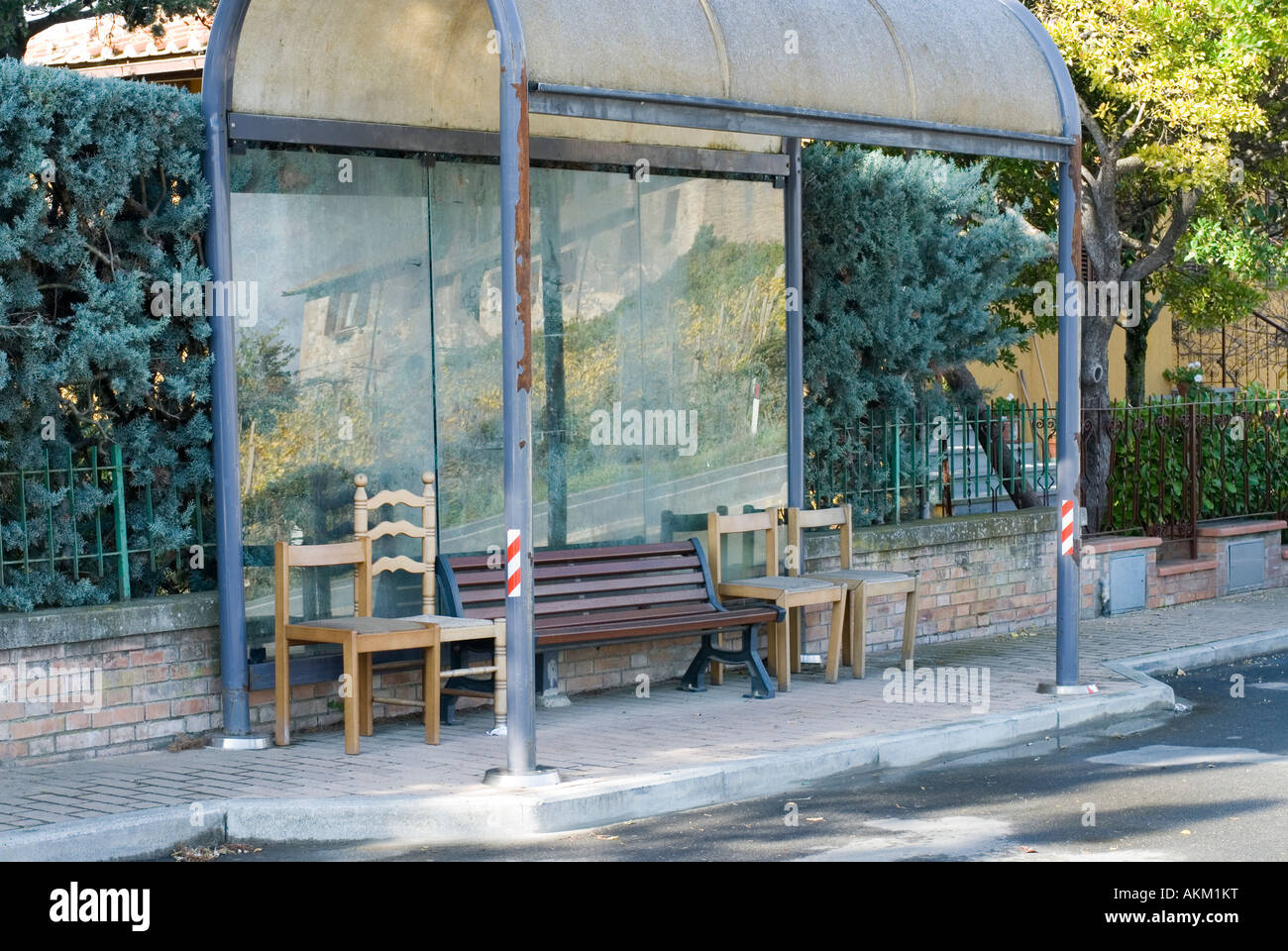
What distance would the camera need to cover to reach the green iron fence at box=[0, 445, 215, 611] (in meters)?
7.91

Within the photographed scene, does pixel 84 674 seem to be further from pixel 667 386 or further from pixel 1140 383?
pixel 1140 383

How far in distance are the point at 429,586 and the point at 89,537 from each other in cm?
175

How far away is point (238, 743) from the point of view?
27.1ft

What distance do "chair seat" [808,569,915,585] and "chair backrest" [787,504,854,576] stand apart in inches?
4.8

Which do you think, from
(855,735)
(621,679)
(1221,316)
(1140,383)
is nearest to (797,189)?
(621,679)

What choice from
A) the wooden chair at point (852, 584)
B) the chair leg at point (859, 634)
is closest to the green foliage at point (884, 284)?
the wooden chair at point (852, 584)

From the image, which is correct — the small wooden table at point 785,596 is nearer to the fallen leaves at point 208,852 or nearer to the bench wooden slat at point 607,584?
the bench wooden slat at point 607,584

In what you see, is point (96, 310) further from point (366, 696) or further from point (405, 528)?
point (366, 696)

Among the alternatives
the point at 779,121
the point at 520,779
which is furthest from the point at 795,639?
the point at 520,779

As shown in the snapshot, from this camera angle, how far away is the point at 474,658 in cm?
915

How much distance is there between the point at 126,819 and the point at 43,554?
6.00 ft

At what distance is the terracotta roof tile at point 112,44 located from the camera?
53.4 feet

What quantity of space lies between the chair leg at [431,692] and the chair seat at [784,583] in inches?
97.2

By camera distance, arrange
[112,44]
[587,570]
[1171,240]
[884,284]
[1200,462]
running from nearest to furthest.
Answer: [587,570]
[884,284]
[1171,240]
[1200,462]
[112,44]
